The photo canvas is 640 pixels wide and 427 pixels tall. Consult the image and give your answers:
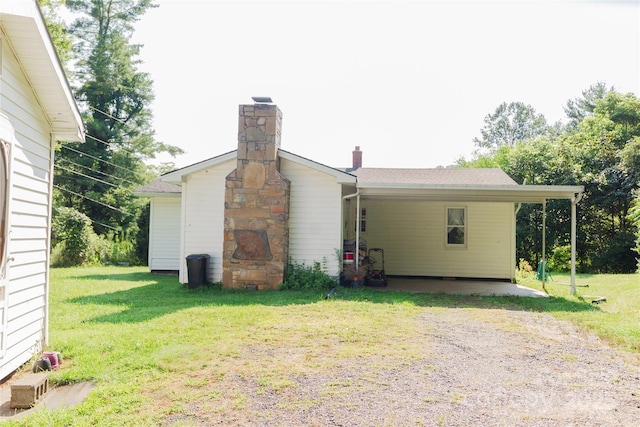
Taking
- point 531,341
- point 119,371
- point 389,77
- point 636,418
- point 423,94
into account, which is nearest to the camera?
point 636,418

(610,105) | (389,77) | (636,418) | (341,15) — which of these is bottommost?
(636,418)

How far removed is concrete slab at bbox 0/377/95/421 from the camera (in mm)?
4081

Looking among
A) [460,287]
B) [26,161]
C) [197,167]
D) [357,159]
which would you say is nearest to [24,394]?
[26,161]

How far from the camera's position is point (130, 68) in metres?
26.5

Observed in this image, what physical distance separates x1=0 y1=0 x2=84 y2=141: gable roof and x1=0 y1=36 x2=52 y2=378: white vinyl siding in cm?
9

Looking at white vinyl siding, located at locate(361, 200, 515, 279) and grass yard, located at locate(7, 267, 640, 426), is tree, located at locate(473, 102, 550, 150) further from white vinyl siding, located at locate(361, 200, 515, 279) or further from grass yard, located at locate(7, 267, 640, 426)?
grass yard, located at locate(7, 267, 640, 426)

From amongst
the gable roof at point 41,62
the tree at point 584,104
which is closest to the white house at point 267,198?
the gable roof at point 41,62

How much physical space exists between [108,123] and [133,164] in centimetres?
247

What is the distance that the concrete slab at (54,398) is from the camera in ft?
13.4

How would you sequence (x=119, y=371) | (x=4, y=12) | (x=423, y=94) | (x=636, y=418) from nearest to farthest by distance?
1. (x=636, y=418)
2. (x=4, y=12)
3. (x=119, y=371)
4. (x=423, y=94)

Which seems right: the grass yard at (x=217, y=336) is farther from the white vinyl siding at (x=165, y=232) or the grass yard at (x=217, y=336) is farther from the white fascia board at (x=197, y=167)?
the white vinyl siding at (x=165, y=232)

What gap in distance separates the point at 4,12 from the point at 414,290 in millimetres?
9460

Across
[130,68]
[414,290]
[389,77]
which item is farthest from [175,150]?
[414,290]

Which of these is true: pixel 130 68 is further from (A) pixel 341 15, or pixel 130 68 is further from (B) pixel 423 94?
(A) pixel 341 15
